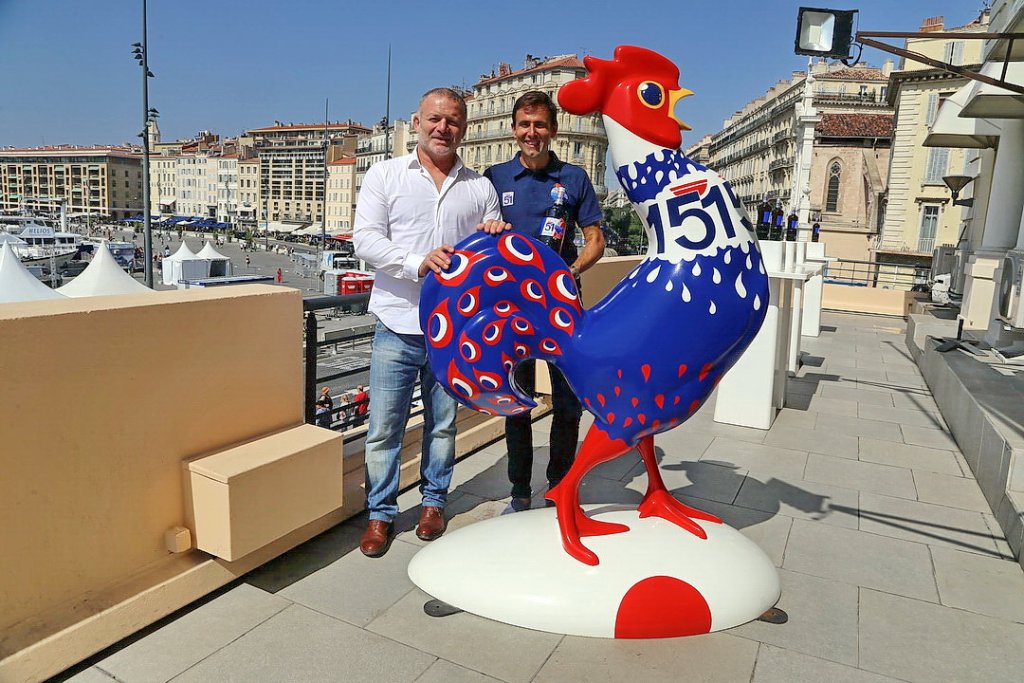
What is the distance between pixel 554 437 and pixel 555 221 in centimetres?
110

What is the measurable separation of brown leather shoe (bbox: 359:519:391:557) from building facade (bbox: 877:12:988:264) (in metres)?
36.2

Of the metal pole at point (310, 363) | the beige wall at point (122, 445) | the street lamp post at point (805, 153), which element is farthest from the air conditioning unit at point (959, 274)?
the beige wall at point (122, 445)

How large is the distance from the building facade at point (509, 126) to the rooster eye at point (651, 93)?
6204 centimetres

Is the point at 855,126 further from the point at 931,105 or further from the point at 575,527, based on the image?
the point at 575,527

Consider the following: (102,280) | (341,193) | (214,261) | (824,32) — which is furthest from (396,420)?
(341,193)

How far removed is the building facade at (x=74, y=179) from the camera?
11844 cm

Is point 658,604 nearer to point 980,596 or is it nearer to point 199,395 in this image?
point 980,596

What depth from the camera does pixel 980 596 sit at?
2.91m

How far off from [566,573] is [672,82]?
6.07ft

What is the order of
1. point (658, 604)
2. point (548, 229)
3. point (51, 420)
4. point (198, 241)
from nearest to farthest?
point (51, 420) → point (658, 604) → point (548, 229) → point (198, 241)

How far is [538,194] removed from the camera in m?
3.18

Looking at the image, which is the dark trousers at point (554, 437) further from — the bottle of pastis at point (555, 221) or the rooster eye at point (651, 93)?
the rooster eye at point (651, 93)

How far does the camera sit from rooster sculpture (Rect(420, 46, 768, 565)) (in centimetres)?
244

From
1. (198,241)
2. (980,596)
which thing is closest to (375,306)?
(980,596)
